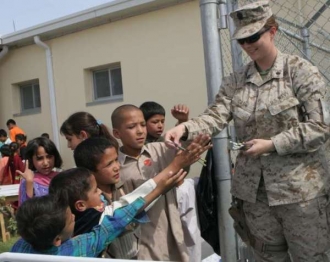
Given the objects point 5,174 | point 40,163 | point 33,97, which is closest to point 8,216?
point 5,174

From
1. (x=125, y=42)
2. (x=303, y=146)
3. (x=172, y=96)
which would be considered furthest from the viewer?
(x=125, y=42)

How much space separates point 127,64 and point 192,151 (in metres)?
7.33

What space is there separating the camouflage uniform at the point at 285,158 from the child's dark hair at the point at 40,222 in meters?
0.75

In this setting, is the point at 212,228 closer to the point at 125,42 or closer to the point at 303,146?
the point at 303,146

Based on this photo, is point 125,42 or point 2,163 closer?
point 2,163

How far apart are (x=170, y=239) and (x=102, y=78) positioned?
26.3 ft

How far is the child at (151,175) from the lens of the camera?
2.46 m

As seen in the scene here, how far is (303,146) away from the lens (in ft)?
7.27

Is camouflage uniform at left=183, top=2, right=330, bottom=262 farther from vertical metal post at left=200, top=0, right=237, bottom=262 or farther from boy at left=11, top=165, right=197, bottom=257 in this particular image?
boy at left=11, top=165, right=197, bottom=257

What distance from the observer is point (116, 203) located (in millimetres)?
2266

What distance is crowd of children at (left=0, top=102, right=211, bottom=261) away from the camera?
200 centimetres

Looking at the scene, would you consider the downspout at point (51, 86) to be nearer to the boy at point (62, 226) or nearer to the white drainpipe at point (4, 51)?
the white drainpipe at point (4, 51)

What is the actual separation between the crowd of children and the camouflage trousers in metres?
0.41

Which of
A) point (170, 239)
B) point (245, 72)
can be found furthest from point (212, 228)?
point (245, 72)
